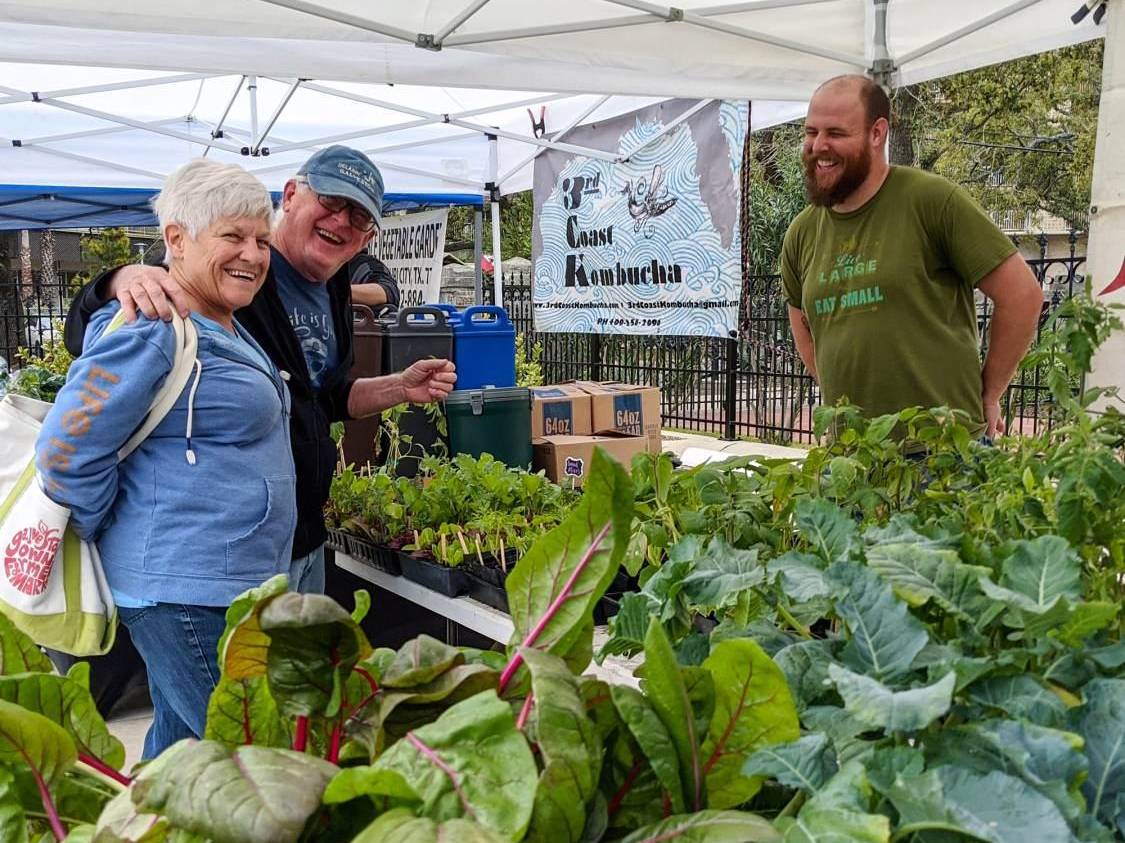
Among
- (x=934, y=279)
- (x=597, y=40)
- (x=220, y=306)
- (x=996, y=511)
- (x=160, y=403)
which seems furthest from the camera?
(x=597, y=40)

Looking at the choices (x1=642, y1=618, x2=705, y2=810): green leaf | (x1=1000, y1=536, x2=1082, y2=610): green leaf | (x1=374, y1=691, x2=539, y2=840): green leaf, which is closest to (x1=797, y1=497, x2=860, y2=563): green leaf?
(x1=1000, y1=536, x2=1082, y2=610): green leaf

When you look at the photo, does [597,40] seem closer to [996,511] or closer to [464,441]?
[464,441]

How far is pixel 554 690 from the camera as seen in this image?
26.4 inches

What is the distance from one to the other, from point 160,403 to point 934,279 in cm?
199

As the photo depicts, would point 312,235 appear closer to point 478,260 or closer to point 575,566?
point 575,566

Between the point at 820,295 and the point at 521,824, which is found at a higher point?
the point at 820,295

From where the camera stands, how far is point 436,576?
2645mm

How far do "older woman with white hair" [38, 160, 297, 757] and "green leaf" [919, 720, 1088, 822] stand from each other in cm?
139

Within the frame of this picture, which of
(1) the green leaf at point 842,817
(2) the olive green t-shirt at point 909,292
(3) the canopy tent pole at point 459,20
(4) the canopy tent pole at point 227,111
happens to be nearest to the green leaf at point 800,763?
(1) the green leaf at point 842,817

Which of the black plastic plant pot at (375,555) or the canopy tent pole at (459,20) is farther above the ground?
the canopy tent pole at (459,20)

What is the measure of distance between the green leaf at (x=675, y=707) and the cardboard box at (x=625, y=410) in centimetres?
377

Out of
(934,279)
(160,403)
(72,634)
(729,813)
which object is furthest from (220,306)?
(934,279)

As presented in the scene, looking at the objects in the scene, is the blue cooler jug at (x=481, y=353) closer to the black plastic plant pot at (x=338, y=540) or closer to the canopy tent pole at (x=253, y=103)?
the black plastic plant pot at (x=338, y=540)

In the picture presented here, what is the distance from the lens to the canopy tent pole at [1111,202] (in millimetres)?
2496
